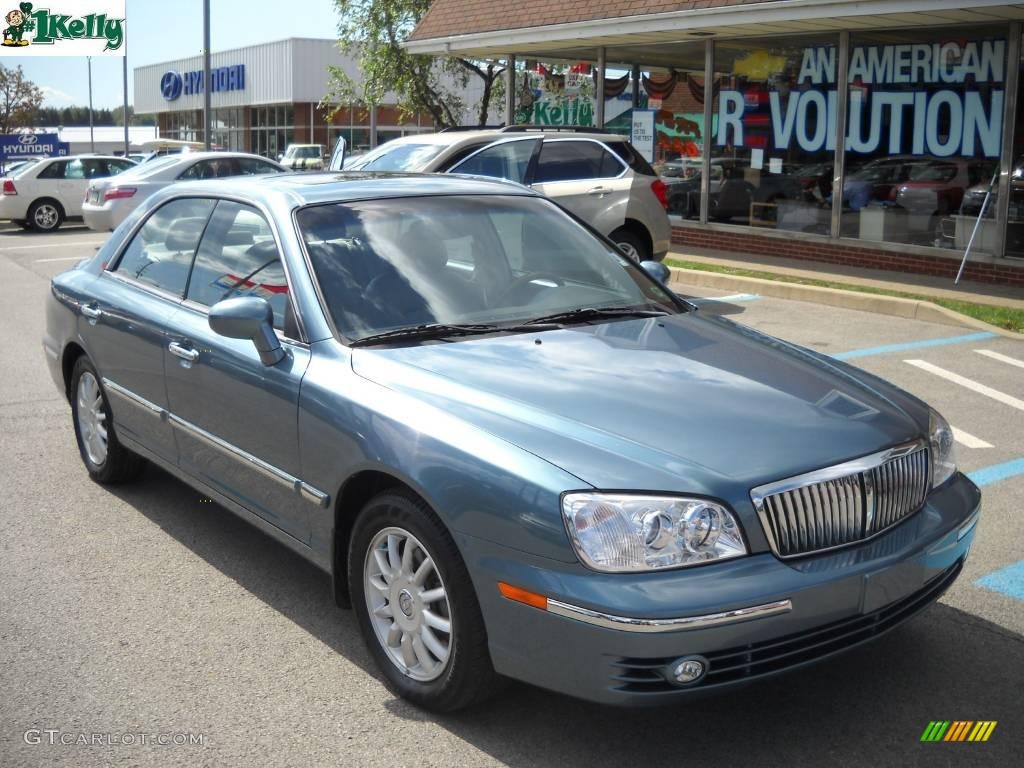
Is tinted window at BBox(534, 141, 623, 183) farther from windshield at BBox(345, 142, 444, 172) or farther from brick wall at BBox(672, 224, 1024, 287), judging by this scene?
brick wall at BBox(672, 224, 1024, 287)

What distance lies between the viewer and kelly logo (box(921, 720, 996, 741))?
3.41 meters

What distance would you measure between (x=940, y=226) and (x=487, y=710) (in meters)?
12.2

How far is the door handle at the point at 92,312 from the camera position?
18.3ft

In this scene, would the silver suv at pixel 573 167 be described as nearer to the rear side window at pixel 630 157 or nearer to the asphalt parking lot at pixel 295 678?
the rear side window at pixel 630 157

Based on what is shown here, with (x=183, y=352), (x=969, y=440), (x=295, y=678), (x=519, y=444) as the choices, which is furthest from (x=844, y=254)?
(x=519, y=444)

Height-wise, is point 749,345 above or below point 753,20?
below

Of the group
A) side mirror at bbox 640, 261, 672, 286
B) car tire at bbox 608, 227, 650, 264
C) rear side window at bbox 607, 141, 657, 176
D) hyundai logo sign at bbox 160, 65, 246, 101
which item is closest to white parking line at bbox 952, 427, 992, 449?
side mirror at bbox 640, 261, 672, 286

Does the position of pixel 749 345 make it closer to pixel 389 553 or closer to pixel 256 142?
pixel 389 553

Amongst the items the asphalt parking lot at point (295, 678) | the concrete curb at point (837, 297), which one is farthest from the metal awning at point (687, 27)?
the asphalt parking lot at point (295, 678)

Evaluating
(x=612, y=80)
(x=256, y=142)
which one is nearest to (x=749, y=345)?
(x=612, y=80)

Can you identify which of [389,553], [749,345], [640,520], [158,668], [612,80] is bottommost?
[158,668]

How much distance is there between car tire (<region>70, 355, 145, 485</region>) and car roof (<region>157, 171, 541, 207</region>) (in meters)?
1.21

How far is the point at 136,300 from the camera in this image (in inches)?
210

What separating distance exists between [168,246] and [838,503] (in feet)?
11.2
